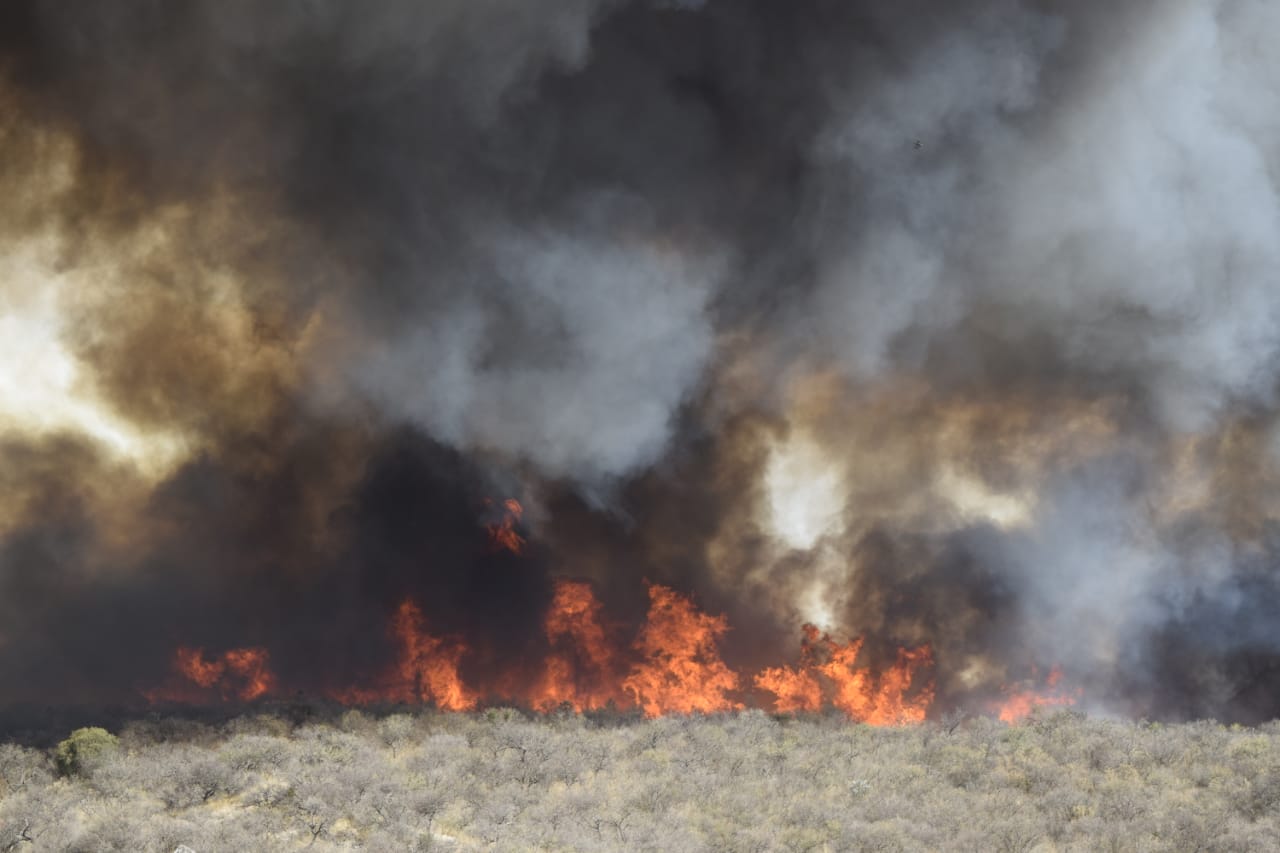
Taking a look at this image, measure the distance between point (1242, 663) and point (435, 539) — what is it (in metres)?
43.5

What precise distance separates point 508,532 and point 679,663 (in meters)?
12.3

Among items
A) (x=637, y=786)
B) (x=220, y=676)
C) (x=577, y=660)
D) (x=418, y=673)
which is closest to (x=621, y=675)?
(x=577, y=660)

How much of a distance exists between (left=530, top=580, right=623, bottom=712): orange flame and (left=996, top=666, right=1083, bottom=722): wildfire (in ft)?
66.8

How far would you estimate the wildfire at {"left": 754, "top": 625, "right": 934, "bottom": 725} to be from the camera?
56719 mm

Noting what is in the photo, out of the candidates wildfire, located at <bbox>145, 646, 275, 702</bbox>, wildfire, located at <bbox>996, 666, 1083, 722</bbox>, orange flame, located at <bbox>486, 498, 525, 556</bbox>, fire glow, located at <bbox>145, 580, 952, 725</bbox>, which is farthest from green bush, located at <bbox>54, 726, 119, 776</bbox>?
wildfire, located at <bbox>996, 666, 1083, 722</bbox>

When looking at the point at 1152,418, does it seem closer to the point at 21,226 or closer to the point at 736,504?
the point at 736,504

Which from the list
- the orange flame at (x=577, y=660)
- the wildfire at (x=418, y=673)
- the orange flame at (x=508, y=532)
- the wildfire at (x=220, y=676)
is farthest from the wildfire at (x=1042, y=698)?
the wildfire at (x=220, y=676)

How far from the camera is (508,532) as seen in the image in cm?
6212

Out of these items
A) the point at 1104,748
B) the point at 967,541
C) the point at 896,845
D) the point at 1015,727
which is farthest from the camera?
the point at 967,541

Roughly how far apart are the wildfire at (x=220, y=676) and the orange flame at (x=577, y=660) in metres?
15.1

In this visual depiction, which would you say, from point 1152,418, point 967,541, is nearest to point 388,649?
point 967,541

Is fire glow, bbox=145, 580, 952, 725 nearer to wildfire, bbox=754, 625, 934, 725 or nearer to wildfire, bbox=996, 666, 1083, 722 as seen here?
wildfire, bbox=754, 625, 934, 725

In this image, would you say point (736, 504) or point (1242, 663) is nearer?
point (1242, 663)

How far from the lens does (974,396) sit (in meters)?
63.1
